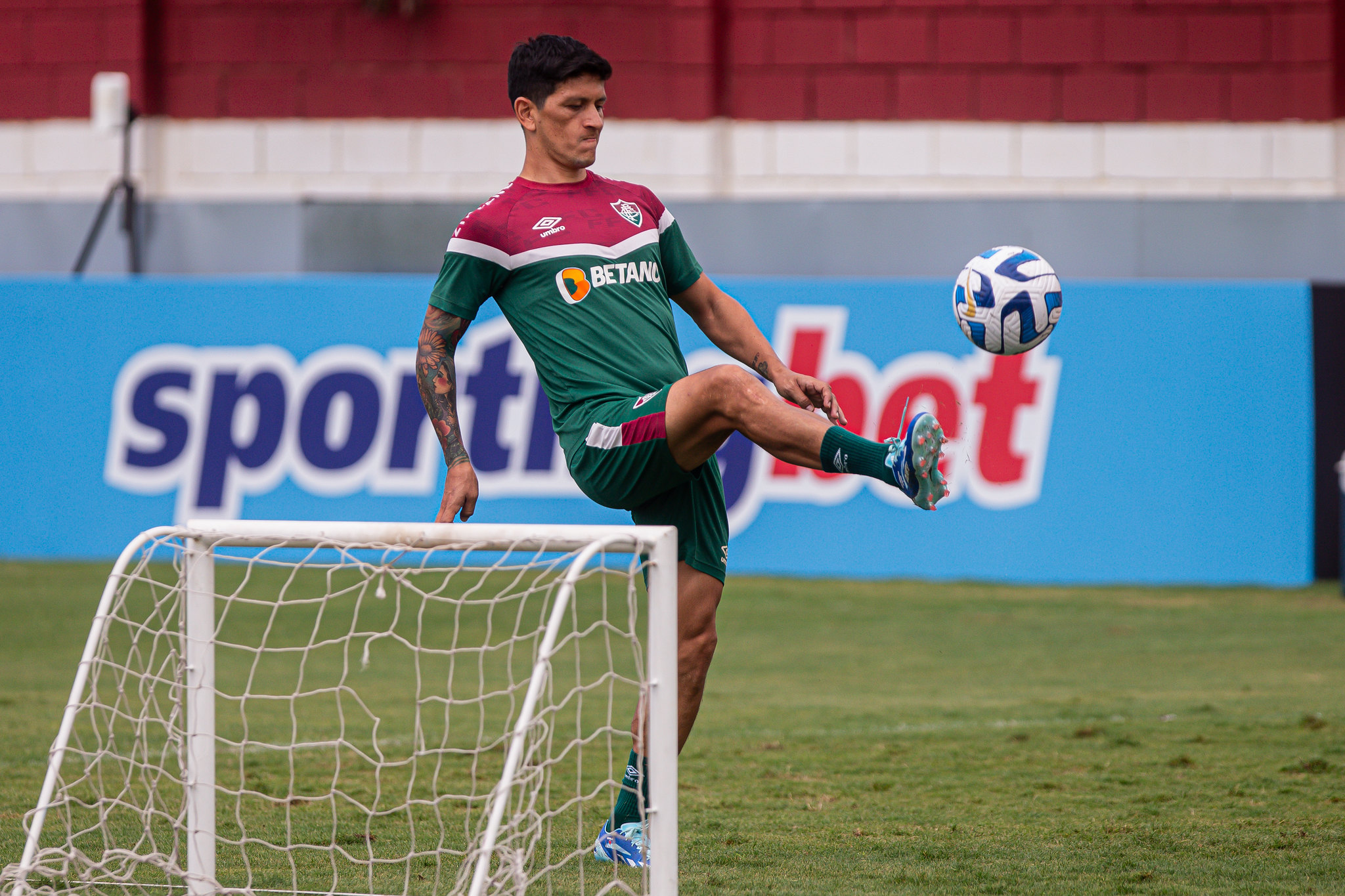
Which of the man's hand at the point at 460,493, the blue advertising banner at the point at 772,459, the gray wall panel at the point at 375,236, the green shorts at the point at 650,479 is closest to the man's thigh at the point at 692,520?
the green shorts at the point at 650,479

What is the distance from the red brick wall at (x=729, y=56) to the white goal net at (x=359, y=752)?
779 cm

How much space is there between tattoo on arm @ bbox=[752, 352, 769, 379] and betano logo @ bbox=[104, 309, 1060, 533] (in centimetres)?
587

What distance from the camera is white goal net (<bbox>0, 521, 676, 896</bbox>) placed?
11.1ft

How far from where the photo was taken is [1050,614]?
9188 millimetres

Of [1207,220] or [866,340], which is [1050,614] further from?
[1207,220]

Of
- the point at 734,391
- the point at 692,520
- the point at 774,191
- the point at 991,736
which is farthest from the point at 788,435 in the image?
the point at 774,191

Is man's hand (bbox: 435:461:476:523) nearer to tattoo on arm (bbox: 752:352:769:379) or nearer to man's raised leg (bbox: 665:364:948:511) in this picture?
man's raised leg (bbox: 665:364:948:511)

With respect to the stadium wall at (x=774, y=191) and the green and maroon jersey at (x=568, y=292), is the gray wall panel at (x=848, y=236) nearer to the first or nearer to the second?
the stadium wall at (x=774, y=191)

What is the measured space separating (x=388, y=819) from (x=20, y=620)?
517 centimetres

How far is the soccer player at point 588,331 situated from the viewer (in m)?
3.96

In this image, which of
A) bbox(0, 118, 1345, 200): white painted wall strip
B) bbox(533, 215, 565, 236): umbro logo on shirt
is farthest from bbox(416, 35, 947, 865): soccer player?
bbox(0, 118, 1345, 200): white painted wall strip

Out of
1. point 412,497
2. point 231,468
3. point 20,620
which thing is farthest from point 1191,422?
point 20,620

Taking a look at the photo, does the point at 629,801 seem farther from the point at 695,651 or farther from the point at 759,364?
the point at 759,364

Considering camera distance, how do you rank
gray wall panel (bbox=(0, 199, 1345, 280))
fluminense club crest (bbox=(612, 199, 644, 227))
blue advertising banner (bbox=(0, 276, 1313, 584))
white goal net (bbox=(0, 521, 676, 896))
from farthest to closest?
gray wall panel (bbox=(0, 199, 1345, 280)) → blue advertising banner (bbox=(0, 276, 1313, 584)) → fluminense club crest (bbox=(612, 199, 644, 227)) → white goal net (bbox=(0, 521, 676, 896))
